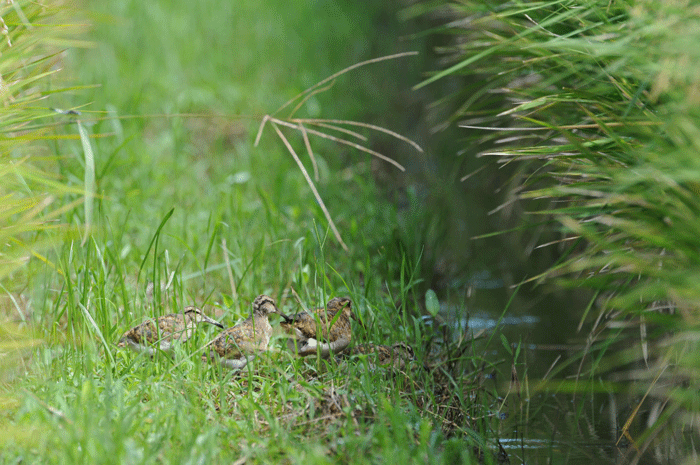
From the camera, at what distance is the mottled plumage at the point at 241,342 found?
239cm

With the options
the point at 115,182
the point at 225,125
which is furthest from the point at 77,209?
the point at 225,125

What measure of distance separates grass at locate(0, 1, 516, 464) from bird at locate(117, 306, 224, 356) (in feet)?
0.16

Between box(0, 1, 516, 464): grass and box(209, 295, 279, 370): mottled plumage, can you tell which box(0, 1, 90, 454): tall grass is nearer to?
box(0, 1, 516, 464): grass

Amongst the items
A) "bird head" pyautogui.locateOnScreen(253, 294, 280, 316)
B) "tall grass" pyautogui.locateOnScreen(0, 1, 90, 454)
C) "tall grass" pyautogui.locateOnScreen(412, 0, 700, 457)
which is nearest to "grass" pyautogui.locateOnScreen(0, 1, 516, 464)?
"tall grass" pyautogui.locateOnScreen(0, 1, 90, 454)

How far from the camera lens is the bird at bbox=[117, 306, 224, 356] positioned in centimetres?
239

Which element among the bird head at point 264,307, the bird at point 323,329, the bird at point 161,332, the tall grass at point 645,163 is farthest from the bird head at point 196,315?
the tall grass at point 645,163

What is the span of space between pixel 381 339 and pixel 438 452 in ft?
2.32

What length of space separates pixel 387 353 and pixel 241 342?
0.56m

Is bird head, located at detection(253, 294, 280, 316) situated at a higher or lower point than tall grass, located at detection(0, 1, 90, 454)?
lower

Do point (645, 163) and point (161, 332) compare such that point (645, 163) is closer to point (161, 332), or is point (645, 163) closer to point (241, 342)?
point (241, 342)

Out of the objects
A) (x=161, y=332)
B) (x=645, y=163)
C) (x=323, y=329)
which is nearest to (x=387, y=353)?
(x=323, y=329)

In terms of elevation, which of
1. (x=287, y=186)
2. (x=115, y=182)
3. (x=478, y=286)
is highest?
(x=115, y=182)

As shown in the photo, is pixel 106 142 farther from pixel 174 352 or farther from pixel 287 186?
pixel 174 352

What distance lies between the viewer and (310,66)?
7.07 meters
